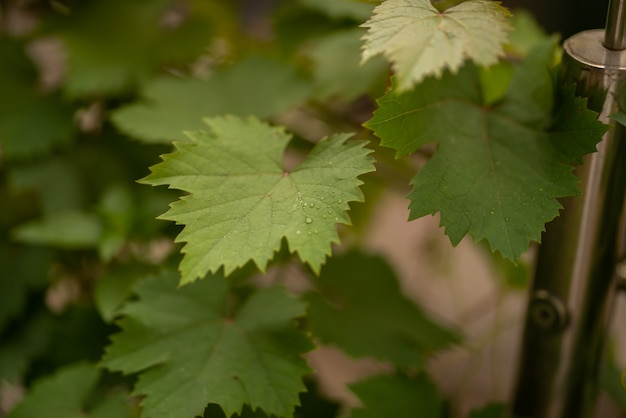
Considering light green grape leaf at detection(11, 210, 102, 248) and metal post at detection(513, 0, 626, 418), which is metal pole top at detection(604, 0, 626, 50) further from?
light green grape leaf at detection(11, 210, 102, 248)

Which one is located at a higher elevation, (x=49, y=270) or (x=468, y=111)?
(x=468, y=111)

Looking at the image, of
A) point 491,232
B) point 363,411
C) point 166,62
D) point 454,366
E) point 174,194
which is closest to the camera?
point 491,232

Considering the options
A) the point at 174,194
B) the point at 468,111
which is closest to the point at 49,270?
the point at 174,194

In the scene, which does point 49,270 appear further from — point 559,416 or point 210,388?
point 559,416

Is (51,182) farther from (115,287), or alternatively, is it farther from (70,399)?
(70,399)

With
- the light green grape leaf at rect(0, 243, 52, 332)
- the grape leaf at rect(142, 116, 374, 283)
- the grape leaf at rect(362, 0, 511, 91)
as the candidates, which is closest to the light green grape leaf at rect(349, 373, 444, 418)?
the grape leaf at rect(142, 116, 374, 283)
